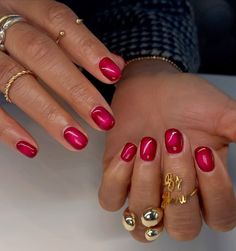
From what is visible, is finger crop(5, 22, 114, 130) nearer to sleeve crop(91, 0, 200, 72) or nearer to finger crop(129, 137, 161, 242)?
finger crop(129, 137, 161, 242)

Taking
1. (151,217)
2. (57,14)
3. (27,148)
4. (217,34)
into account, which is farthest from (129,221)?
(217,34)

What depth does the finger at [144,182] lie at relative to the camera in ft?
1.52

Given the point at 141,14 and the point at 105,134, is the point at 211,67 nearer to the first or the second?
the point at 141,14

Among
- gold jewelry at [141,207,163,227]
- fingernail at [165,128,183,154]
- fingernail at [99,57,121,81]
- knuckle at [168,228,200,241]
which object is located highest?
fingernail at [99,57,121,81]

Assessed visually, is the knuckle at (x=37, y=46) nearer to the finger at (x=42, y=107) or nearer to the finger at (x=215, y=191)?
the finger at (x=42, y=107)

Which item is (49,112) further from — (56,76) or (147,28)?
(147,28)

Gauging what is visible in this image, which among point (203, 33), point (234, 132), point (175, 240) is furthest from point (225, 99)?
point (203, 33)

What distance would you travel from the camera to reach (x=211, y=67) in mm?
1006

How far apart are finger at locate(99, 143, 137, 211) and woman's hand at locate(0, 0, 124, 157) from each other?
0.10 feet

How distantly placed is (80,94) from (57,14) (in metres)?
0.11

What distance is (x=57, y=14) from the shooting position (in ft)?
1.78

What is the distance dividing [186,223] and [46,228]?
14 cm

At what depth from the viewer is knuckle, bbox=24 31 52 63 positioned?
51 cm

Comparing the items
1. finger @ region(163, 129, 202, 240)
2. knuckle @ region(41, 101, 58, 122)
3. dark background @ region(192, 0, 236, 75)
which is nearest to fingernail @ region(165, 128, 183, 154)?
finger @ region(163, 129, 202, 240)
